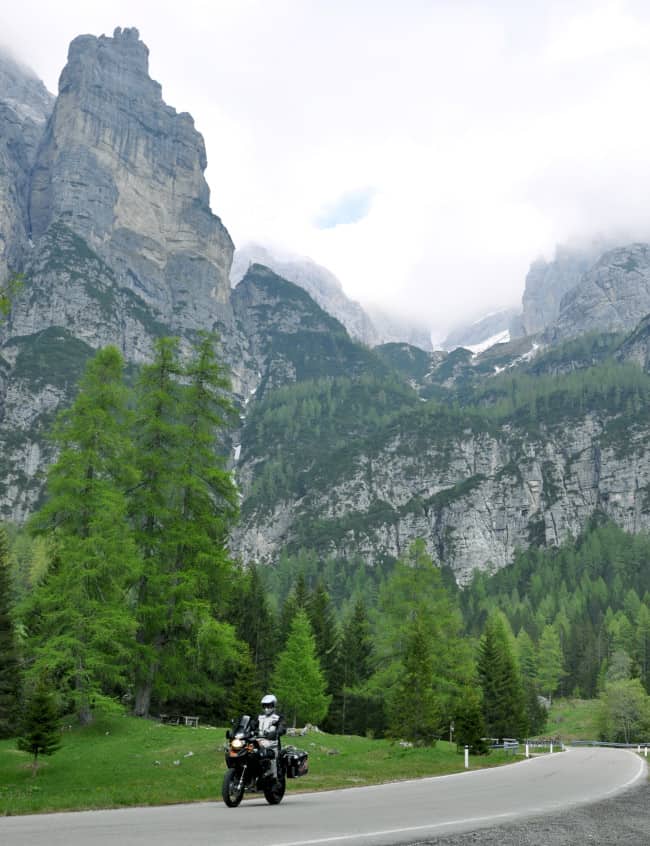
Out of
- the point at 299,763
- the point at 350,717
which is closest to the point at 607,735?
the point at 350,717

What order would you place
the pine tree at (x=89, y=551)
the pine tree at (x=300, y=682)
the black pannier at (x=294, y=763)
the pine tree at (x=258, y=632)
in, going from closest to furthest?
the black pannier at (x=294, y=763) → the pine tree at (x=89, y=551) → the pine tree at (x=300, y=682) → the pine tree at (x=258, y=632)

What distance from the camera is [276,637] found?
63719 millimetres

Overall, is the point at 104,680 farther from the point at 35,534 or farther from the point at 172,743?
the point at 35,534

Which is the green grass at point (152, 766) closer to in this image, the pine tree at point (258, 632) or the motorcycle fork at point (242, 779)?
the motorcycle fork at point (242, 779)

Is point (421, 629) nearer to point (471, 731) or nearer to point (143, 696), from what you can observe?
point (471, 731)

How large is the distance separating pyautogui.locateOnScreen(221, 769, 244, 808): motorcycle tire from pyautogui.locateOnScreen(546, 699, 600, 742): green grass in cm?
6898

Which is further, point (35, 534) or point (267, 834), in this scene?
point (35, 534)

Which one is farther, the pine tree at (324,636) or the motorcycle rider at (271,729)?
the pine tree at (324,636)

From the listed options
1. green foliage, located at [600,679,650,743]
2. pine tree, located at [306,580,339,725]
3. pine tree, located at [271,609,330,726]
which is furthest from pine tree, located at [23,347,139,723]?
green foliage, located at [600,679,650,743]

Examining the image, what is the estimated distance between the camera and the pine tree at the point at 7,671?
3900cm

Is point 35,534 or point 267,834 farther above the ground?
point 35,534

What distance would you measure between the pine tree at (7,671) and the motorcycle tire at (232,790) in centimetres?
3084

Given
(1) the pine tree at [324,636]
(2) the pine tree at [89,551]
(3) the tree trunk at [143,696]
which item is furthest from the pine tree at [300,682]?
(2) the pine tree at [89,551]

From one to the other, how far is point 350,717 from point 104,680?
3808 centimetres
